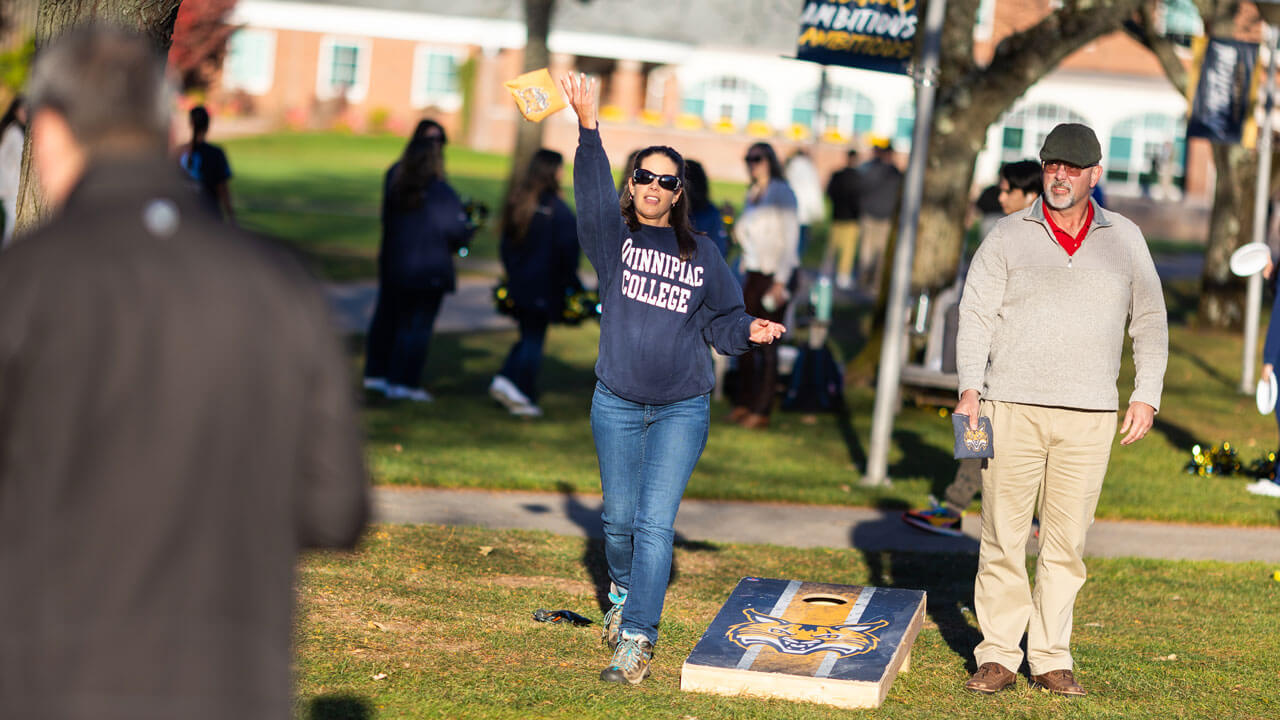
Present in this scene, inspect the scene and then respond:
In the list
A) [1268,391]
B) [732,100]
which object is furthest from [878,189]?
[732,100]

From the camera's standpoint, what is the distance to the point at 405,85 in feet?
192

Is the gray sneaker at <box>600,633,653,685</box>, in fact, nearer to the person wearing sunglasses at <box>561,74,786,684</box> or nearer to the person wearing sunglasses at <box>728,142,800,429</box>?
the person wearing sunglasses at <box>561,74,786,684</box>

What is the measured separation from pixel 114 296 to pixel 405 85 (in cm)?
5752

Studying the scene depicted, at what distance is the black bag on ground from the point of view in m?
13.1

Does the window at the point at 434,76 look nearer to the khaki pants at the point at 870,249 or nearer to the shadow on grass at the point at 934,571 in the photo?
the khaki pants at the point at 870,249

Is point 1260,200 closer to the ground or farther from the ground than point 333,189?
farther from the ground

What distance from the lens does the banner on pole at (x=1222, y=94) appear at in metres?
14.8

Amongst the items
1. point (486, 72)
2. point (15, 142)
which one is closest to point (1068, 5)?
point (15, 142)

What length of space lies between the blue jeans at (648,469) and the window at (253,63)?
55.9 meters

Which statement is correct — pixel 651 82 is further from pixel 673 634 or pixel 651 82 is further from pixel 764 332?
pixel 764 332

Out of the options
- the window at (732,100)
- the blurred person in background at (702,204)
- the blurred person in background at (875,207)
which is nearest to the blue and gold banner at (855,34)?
the blurred person in background at (702,204)

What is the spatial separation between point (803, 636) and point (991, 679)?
2.39 ft

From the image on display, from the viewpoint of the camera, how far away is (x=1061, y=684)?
5828 millimetres

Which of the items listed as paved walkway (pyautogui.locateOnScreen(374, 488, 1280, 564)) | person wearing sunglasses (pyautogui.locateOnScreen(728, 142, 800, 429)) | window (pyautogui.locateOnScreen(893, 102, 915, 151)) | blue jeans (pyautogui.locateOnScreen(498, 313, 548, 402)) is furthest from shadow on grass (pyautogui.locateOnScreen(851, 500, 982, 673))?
window (pyautogui.locateOnScreen(893, 102, 915, 151))
